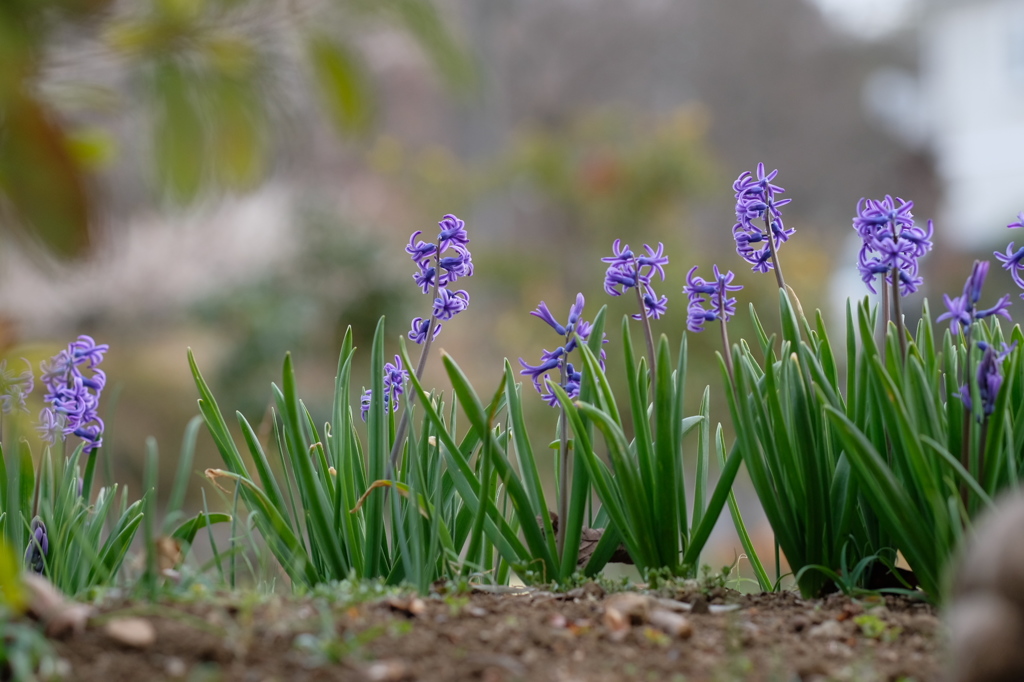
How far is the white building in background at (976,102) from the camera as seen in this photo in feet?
71.3

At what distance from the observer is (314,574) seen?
1.82 meters

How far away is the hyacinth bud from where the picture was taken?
1789 millimetres

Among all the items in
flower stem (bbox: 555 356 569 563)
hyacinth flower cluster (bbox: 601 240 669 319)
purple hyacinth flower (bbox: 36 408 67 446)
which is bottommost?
flower stem (bbox: 555 356 569 563)

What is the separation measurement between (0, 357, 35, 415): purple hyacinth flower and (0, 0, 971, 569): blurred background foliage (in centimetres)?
11

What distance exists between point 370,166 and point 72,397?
1480 centimetres

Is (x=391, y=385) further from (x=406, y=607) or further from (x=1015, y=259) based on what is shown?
(x=1015, y=259)

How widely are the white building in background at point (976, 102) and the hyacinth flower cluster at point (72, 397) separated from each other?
72.5ft

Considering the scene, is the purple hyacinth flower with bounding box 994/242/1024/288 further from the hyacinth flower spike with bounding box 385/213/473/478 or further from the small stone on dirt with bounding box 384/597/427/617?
the small stone on dirt with bounding box 384/597/427/617

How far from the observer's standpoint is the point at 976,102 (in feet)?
72.9

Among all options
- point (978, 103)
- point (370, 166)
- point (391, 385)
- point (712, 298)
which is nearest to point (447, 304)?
point (391, 385)

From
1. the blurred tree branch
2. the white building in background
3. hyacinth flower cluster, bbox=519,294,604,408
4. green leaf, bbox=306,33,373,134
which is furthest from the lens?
the white building in background

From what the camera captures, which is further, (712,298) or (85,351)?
(85,351)

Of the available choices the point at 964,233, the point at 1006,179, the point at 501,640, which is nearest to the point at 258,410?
the point at 501,640

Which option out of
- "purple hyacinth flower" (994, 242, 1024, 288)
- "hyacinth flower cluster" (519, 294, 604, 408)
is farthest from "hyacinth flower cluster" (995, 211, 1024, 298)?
"hyacinth flower cluster" (519, 294, 604, 408)
